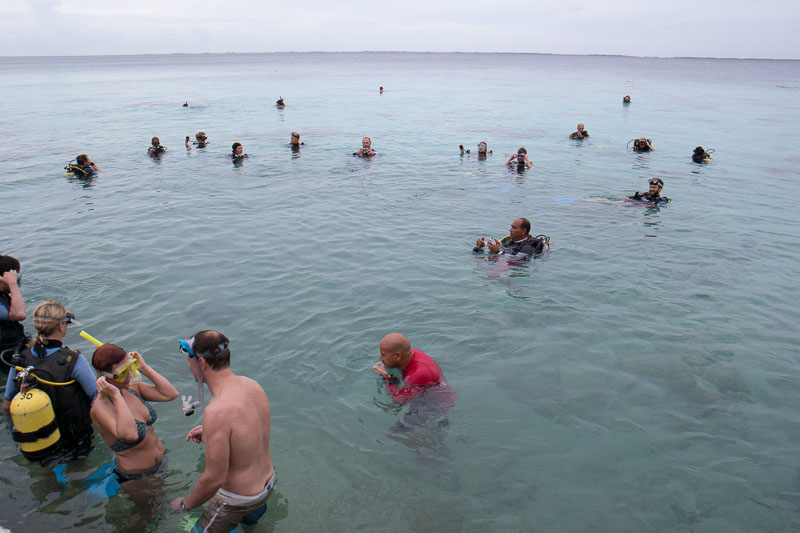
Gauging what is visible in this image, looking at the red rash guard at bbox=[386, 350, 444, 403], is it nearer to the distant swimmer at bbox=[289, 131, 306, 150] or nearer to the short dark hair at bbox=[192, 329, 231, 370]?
the short dark hair at bbox=[192, 329, 231, 370]

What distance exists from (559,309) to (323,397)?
514cm

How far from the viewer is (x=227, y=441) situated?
3.93 m

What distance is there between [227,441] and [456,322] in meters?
6.13

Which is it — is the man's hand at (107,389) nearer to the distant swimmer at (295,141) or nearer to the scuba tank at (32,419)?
the scuba tank at (32,419)

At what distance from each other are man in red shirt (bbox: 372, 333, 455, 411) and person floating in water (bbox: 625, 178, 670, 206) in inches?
500

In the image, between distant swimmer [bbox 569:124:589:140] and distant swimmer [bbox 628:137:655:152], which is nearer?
distant swimmer [bbox 628:137:655:152]

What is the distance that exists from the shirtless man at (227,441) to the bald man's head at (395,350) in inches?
87.4

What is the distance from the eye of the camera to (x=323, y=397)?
7457 mm

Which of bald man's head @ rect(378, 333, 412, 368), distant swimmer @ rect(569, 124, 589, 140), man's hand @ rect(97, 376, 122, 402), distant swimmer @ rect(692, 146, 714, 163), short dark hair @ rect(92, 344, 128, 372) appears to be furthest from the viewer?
distant swimmer @ rect(569, 124, 589, 140)

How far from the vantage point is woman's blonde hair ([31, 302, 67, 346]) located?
4.98 meters

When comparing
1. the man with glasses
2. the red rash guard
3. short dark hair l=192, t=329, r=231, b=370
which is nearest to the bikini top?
short dark hair l=192, t=329, r=231, b=370

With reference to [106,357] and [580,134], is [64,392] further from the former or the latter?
[580,134]

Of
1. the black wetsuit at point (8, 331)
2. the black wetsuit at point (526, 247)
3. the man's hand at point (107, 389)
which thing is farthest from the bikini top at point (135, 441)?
the black wetsuit at point (526, 247)

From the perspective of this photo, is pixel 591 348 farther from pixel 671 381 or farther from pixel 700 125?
pixel 700 125
